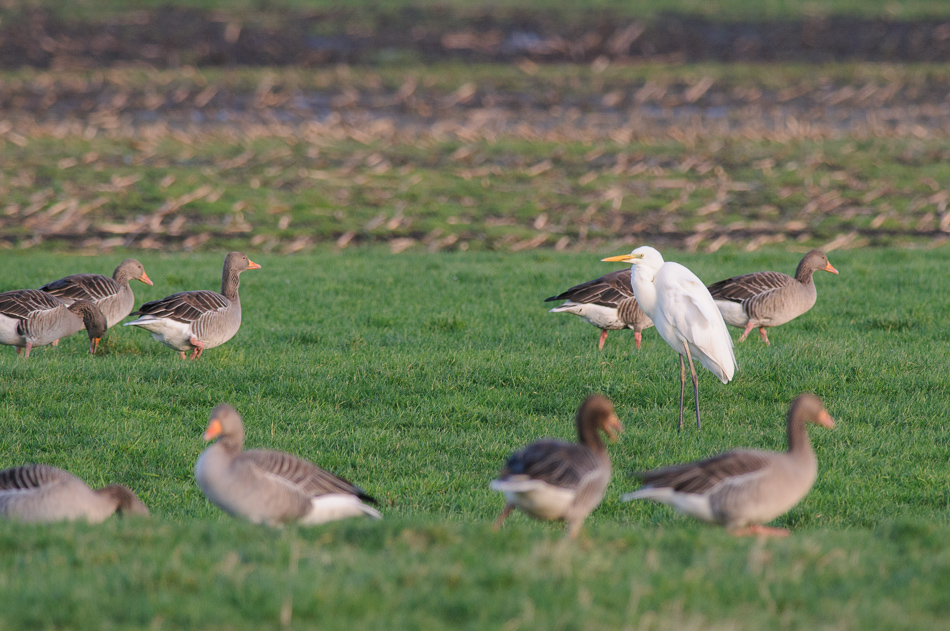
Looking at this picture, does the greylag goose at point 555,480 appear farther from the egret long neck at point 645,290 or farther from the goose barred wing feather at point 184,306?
Result: the goose barred wing feather at point 184,306

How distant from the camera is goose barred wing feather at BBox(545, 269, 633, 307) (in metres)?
14.0

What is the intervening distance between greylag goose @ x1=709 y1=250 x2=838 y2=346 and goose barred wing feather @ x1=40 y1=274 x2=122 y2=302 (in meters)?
9.08

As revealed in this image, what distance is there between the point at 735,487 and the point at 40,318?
9.92 m

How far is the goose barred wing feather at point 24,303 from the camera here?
1305 cm

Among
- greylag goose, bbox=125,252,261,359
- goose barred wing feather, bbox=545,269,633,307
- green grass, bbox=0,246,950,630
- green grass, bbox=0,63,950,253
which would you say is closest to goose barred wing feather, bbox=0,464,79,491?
green grass, bbox=0,246,950,630

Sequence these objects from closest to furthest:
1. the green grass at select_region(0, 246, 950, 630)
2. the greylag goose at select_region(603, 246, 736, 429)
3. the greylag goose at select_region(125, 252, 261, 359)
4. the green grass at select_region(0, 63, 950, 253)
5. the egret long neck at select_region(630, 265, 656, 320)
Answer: the green grass at select_region(0, 246, 950, 630)
the greylag goose at select_region(603, 246, 736, 429)
the egret long neck at select_region(630, 265, 656, 320)
the greylag goose at select_region(125, 252, 261, 359)
the green grass at select_region(0, 63, 950, 253)

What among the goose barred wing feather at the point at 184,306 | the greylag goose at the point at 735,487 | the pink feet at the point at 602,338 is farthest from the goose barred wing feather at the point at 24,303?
the greylag goose at the point at 735,487

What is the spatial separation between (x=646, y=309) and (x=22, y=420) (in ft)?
23.4

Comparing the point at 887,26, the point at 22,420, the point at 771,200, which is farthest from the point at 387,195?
the point at 887,26

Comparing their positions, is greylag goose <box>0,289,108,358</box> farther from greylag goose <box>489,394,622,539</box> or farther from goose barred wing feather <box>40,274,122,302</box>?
greylag goose <box>489,394,622,539</box>

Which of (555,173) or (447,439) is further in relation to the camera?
(555,173)

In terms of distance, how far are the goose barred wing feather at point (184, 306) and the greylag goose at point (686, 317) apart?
5727mm

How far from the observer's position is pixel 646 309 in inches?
456

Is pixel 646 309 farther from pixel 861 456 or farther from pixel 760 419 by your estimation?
pixel 861 456
